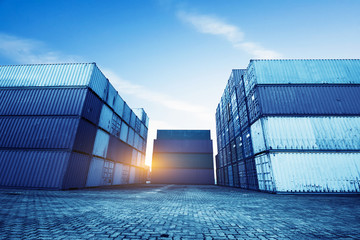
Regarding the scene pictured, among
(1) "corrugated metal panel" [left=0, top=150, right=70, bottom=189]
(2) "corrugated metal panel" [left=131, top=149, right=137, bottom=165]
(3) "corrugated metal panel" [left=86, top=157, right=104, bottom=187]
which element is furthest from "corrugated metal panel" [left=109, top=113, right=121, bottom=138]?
(1) "corrugated metal panel" [left=0, top=150, right=70, bottom=189]

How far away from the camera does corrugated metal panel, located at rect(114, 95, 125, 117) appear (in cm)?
2030

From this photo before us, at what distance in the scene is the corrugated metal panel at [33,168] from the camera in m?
11.5

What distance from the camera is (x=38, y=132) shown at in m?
12.8

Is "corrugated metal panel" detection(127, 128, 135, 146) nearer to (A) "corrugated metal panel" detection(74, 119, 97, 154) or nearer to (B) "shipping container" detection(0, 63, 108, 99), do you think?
(A) "corrugated metal panel" detection(74, 119, 97, 154)

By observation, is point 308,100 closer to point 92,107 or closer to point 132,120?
point 92,107

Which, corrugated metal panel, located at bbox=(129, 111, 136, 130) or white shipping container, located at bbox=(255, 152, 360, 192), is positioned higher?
corrugated metal panel, located at bbox=(129, 111, 136, 130)

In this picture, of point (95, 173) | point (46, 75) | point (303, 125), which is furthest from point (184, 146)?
point (46, 75)

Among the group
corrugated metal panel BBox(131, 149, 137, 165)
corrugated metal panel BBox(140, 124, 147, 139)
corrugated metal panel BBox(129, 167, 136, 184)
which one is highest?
corrugated metal panel BBox(140, 124, 147, 139)

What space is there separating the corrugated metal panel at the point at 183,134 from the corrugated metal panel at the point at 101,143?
1789cm

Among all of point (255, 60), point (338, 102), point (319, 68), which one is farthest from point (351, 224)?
point (319, 68)

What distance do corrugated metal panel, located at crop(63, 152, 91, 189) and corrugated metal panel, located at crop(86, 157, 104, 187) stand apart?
27.1 inches

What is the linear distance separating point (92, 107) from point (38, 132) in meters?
→ 4.47

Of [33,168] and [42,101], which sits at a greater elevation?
[42,101]

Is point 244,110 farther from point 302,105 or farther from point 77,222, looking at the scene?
point 77,222
